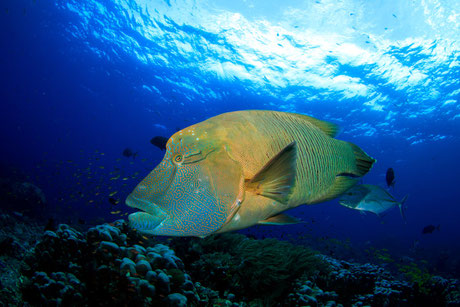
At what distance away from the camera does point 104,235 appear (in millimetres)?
3307

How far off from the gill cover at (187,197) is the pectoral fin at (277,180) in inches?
3.5

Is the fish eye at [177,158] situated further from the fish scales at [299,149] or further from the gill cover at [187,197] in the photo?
the fish scales at [299,149]

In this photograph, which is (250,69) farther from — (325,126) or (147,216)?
(147,216)

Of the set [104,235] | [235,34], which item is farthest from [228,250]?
[235,34]

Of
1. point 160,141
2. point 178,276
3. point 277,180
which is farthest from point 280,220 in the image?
point 160,141

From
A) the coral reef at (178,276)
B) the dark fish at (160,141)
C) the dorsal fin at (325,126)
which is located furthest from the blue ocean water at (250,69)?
the dorsal fin at (325,126)

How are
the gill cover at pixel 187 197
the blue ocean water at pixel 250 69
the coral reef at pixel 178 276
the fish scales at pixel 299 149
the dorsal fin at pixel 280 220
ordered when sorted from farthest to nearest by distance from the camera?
the blue ocean water at pixel 250 69 < the coral reef at pixel 178 276 < the dorsal fin at pixel 280 220 < the fish scales at pixel 299 149 < the gill cover at pixel 187 197

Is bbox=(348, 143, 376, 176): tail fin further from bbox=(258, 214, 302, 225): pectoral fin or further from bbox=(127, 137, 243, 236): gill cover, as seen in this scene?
bbox=(127, 137, 243, 236): gill cover

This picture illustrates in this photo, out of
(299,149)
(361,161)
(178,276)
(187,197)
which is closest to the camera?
(187,197)

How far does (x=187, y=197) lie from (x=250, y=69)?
22.7 metres

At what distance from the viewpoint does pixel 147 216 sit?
3.13 ft

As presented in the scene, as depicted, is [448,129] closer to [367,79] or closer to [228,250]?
[367,79]

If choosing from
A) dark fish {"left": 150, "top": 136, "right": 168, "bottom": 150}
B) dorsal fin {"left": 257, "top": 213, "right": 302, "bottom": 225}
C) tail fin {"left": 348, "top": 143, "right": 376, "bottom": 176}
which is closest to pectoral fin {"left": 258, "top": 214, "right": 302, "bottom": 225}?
dorsal fin {"left": 257, "top": 213, "right": 302, "bottom": 225}

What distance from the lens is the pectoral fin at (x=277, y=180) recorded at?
96 cm
